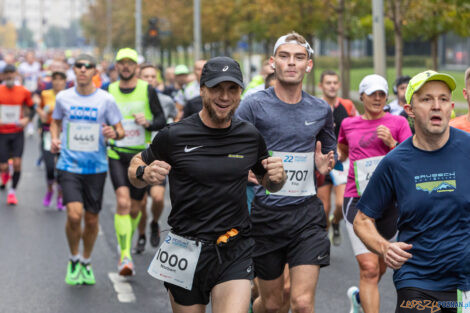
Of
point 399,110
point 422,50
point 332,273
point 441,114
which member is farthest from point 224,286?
point 422,50

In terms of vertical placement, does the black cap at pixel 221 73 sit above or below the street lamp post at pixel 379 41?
below

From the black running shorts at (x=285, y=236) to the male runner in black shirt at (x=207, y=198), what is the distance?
3.11ft

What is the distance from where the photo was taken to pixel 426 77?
13.6ft

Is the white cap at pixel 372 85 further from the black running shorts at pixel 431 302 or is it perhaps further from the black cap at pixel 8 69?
the black cap at pixel 8 69

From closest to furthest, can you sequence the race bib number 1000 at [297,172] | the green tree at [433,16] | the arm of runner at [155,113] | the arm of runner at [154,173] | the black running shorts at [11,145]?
the arm of runner at [154,173] → the race bib number 1000 at [297,172] → the arm of runner at [155,113] → the black running shorts at [11,145] → the green tree at [433,16]

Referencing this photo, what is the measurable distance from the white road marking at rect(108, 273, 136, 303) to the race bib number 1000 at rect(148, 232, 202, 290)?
285 centimetres

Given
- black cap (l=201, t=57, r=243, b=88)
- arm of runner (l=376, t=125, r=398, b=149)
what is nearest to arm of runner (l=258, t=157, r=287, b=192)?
black cap (l=201, t=57, r=243, b=88)

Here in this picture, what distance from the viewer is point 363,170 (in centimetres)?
A: 666

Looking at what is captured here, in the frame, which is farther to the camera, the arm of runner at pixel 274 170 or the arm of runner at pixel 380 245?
the arm of runner at pixel 274 170

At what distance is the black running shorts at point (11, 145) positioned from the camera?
13.3m

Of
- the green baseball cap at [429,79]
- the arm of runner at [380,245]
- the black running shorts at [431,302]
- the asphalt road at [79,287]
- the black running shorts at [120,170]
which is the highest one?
the green baseball cap at [429,79]

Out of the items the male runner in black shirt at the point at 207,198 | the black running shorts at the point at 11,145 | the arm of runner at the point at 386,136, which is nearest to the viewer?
the male runner in black shirt at the point at 207,198

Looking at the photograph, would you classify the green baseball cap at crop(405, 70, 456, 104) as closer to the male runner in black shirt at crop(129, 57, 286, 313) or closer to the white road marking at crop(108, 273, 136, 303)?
the male runner in black shirt at crop(129, 57, 286, 313)

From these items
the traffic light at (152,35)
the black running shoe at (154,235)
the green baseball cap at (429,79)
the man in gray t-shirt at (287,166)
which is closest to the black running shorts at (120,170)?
the black running shoe at (154,235)
